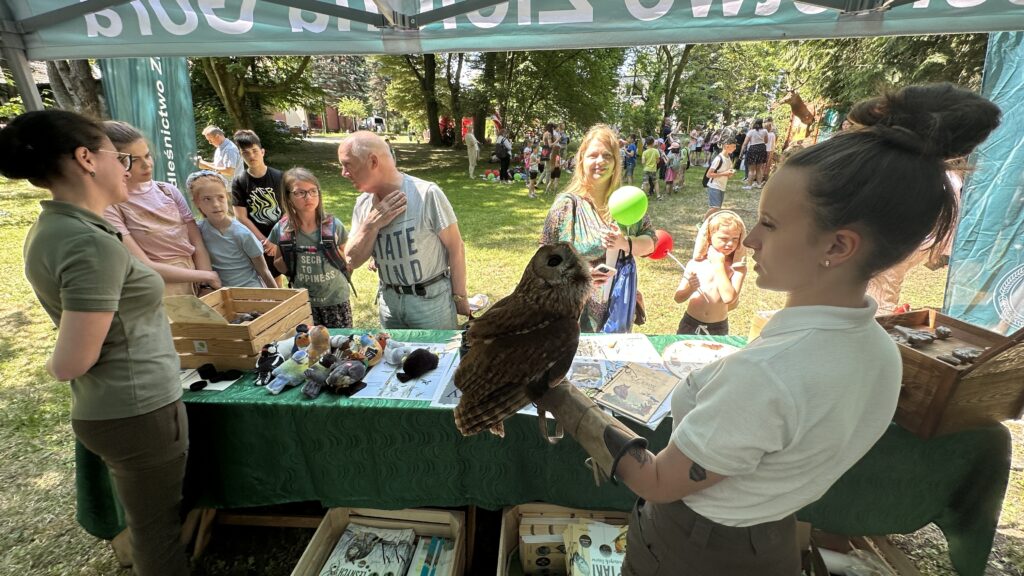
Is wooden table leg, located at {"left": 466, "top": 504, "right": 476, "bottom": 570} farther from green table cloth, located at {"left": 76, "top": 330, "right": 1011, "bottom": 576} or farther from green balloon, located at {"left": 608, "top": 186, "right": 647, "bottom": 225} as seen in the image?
green balloon, located at {"left": 608, "top": 186, "right": 647, "bottom": 225}

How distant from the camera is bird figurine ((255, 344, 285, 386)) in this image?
2.26m

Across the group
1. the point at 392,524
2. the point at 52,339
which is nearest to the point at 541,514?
the point at 392,524

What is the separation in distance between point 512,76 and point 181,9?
20.9m

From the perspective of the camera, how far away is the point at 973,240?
3.92 meters

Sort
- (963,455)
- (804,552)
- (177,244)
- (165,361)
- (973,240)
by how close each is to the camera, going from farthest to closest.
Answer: (973,240)
(177,244)
(804,552)
(963,455)
(165,361)

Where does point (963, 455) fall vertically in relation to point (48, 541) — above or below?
above

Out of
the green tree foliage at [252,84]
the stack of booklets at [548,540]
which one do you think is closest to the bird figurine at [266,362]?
the stack of booklets at [548,540]

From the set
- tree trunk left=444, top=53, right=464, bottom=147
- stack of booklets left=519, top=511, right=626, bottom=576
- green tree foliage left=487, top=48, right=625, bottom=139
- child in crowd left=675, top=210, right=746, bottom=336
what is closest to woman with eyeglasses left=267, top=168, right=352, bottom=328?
stack of booklets left=519, top=511, right=626, bottom=576

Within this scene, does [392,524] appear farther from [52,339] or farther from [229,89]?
[229,89]

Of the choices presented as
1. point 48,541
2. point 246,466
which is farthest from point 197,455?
point 48,541

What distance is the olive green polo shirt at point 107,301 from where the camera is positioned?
4.75ft

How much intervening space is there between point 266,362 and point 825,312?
2.44m

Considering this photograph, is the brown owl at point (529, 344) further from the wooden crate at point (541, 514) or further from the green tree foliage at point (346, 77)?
the green tree foliage at point (346, 77)

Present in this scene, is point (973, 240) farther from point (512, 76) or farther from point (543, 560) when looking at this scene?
point (512, 76)
